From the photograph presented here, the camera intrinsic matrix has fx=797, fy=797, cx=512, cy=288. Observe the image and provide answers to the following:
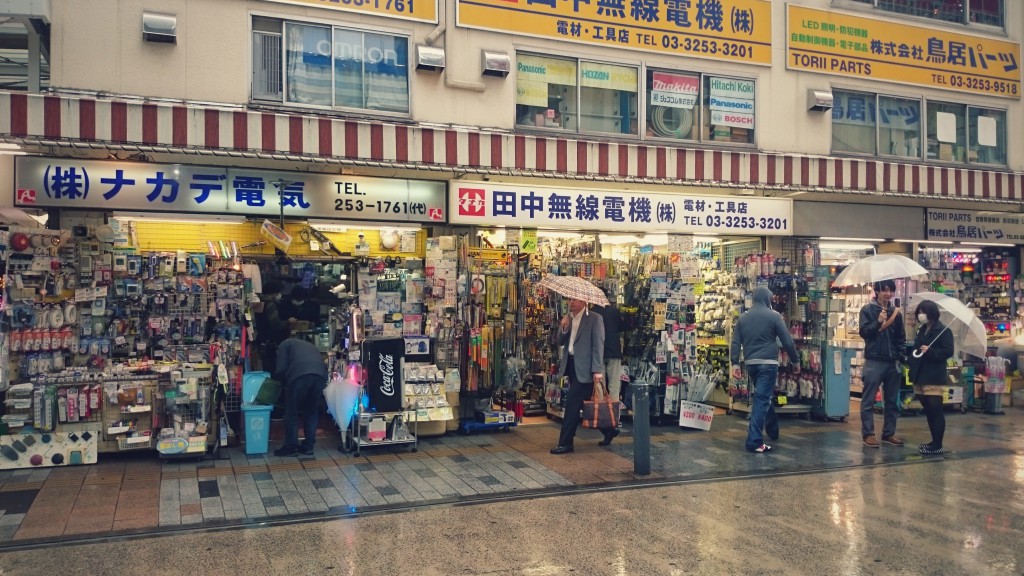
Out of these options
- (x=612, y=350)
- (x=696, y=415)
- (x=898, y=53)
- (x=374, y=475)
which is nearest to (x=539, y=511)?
(x=374, y=475)

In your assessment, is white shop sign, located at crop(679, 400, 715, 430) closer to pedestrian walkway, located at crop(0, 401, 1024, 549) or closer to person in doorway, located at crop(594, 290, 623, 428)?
pedestrian walkway, located at crop(0, 401, 1024, 549)

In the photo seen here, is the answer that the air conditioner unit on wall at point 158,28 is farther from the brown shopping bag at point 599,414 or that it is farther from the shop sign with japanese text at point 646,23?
the brown shopping bag at point 599,414

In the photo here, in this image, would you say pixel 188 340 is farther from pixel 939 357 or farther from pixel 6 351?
pixel 939 357

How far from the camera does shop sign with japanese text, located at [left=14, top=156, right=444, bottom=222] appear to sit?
940 cm

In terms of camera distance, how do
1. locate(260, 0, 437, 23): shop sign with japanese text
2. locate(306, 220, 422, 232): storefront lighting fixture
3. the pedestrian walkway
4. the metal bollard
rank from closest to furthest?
the pedestrian walkway < the metal bollard < locate(260, 0, 437, 23): shop sign with japanese text < locate(306, 220, 422, 232): storefront lighting fixture

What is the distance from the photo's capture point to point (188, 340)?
402 inches

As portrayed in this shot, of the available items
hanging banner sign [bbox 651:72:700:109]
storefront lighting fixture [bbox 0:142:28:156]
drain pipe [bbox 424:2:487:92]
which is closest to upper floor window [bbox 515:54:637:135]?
hanging banner sign [bbox 651:72:700:109]

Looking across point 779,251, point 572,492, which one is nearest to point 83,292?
point 572,492

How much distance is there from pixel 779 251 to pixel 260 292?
8.27 meters

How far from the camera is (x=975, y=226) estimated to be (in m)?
14.7

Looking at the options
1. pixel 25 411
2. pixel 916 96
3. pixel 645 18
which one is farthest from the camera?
pixel 916 96

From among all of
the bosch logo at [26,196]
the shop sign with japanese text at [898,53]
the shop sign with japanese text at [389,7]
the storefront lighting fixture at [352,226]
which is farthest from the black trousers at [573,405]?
the shop sign with japanese text at [898,53]

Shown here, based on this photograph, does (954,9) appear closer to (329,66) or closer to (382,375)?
(329,66)

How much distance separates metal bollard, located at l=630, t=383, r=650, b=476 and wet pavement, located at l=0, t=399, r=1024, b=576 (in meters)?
0.16
